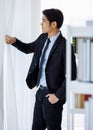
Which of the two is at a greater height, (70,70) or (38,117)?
(70,70)

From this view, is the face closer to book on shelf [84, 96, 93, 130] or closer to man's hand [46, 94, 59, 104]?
man's hand [46, 94, 59, 104]

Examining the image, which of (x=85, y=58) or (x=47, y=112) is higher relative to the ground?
(x=85, y=58)

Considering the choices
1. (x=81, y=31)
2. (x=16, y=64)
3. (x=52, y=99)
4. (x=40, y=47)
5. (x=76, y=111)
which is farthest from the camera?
(x=16, y=64)

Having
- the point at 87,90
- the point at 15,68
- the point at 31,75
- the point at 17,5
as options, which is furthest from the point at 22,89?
the point at 87,90

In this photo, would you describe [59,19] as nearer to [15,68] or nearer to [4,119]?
[15,68]

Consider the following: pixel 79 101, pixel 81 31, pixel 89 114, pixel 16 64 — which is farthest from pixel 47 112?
pixel 81 31

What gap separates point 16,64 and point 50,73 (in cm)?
49

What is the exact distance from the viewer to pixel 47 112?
2.30 metres

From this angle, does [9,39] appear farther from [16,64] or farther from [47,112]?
[47,112]

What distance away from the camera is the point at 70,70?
1988 millimetres

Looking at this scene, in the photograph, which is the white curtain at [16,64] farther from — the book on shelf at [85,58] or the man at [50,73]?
the book on shelf at [85,58]

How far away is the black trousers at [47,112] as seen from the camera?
2.30 meters

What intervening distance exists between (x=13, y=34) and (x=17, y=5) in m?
0.25

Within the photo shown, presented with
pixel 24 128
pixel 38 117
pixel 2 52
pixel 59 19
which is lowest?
pixel 24 128
